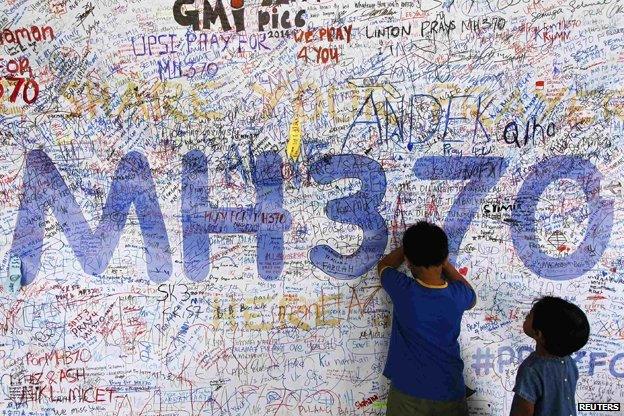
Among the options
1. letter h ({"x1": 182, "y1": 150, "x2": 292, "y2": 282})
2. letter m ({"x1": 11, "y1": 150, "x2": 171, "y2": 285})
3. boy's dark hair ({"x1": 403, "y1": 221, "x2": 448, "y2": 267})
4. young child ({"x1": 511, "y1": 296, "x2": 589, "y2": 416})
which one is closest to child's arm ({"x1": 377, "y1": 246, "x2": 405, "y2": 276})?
boy's dark hair ({"x1": 403, "y1": 221, "x2": 448, "y2": 267})

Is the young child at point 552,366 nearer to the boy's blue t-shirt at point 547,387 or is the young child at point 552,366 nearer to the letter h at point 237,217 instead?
the boy's blue t-shirt at point 547,387

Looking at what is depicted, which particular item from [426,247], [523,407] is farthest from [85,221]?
[523,407]

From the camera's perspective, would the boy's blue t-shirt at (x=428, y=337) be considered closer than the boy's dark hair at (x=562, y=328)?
No

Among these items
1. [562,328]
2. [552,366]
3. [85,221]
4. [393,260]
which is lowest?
[552,366]

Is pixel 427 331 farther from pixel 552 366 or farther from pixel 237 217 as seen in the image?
pixel 237 217

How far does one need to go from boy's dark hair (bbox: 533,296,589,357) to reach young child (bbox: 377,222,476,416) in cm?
50

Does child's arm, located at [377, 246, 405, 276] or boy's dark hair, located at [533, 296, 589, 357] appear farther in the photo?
child's arm, located at [377, 246, 405, 276]

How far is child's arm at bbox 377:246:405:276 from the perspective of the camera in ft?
10.9

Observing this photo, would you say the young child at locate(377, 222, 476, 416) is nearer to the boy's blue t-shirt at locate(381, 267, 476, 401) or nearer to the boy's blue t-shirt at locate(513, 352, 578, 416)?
the boy's blue t-shirt at locate(381, 267, 476, 401)

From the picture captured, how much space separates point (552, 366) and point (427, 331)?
608 millimetres

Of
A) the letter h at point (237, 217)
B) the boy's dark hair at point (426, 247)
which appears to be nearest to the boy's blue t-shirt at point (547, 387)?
the boy's dark hair at point (426, 247)

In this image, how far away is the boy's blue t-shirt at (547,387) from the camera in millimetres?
2580
